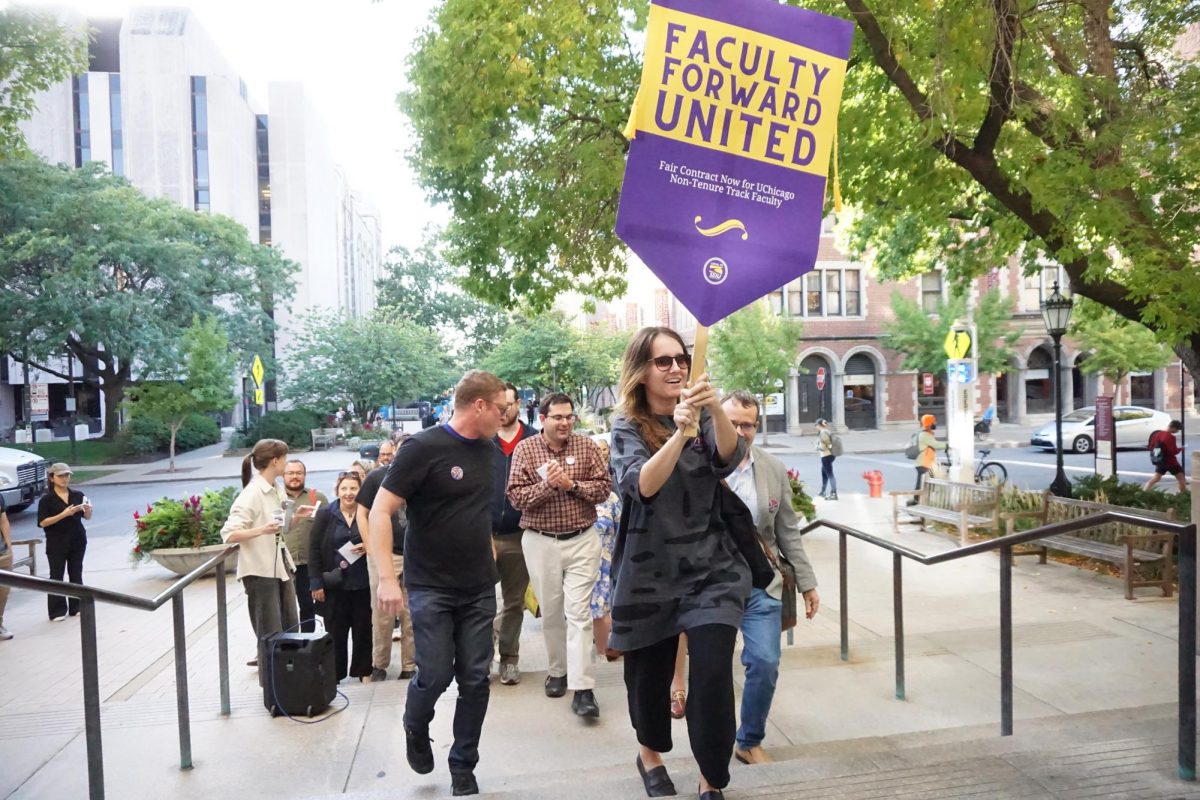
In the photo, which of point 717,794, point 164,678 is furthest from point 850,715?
point 164,678

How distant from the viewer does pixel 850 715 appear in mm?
4867

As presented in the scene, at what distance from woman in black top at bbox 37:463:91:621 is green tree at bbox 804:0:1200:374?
927cm

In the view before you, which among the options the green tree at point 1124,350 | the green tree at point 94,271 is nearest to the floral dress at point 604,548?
the green tree at point 1124,350

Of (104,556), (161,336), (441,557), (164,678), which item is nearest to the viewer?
(441,557)

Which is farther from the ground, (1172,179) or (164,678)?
(1172,179)

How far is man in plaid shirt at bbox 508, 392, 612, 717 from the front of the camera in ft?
17.3

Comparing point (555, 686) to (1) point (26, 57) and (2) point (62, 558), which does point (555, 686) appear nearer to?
(2) point (62, 558)

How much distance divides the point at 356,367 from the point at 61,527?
2778 cm

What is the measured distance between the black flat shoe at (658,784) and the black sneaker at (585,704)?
151 cm

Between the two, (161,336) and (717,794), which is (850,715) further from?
(161,336)

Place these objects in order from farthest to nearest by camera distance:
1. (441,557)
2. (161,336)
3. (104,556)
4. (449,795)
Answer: (161,336) → (104,556) → (441,557) → (449,795)

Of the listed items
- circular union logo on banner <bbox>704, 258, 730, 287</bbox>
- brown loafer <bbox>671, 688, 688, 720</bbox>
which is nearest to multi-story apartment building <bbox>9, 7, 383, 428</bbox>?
brown loafer <bbox>671, 688, 688, 720</bbox>

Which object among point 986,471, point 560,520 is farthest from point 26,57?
point 986,471

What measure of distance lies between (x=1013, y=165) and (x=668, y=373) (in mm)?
7042
